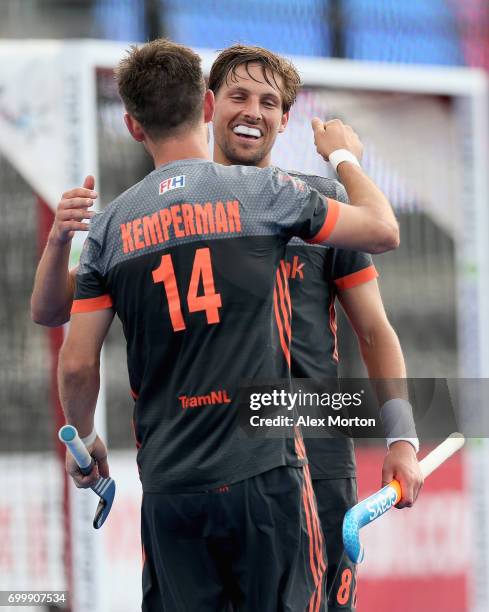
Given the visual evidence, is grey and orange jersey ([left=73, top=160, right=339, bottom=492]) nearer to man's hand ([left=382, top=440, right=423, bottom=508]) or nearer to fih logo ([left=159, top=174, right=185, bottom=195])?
fih logo ([left=159, top=174, right=185, bottom=195])

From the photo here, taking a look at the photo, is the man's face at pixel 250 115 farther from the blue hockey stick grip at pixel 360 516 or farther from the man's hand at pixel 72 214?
the blue hockey stick grip at pixel 360 516

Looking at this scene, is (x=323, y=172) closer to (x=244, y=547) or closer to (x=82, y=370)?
(x=82, y=370)

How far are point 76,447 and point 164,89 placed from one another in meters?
1.12

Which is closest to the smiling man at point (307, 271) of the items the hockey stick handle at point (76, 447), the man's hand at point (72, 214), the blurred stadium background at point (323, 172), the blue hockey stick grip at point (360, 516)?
the man's hand at point (72, 214)

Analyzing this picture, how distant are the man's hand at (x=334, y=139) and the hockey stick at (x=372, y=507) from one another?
0.95 metres

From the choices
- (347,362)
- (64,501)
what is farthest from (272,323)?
(347,362)

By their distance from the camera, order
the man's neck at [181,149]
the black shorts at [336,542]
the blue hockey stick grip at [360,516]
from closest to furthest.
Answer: the blue hockey stick grip at [360,516] < the man's neck at [181,149] < the black shorts at [336,542]

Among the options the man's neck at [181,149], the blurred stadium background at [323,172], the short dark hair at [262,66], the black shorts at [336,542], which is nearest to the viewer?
the man's neck at [181,149]

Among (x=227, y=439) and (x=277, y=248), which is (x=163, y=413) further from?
(x=277, y=248)

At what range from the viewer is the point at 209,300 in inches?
133

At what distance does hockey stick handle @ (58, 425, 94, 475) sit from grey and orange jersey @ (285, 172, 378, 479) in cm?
70

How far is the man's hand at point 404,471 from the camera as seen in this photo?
12.2 feet

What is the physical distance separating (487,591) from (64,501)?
2856 mm

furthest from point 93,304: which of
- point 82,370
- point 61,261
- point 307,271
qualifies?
point 307,271
